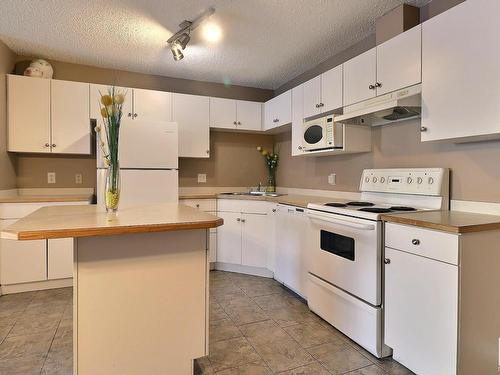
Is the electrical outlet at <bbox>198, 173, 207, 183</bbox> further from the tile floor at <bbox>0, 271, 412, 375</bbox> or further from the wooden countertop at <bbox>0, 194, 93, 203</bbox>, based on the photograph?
the tile floor at <bbox>0, 271, 412, 375</bbox>

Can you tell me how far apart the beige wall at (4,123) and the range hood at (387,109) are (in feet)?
10.1

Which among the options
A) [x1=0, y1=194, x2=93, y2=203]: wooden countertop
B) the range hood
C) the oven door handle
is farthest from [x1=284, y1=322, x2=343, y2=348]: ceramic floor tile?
[x1=0, y1=194, x2=93, y2=203]: wooden countertop

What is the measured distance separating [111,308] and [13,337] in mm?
1259

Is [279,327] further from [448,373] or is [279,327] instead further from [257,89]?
[257,89]

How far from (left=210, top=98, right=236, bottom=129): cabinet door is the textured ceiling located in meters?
0.38

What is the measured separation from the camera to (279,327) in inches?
87.4

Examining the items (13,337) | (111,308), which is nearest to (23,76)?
(13,337)

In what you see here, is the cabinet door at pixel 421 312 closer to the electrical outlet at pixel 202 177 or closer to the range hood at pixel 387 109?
the range hood at pixel 387 109

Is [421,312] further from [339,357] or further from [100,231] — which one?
[100,231]

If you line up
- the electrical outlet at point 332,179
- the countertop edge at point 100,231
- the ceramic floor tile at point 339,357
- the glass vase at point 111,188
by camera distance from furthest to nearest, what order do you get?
the electrical outlet at point 332,179 < the ceramic floor tile at point 339,357 < the glass vase at point 111,188 < the countertop edge at point 100,231

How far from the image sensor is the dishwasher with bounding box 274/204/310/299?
2.64m

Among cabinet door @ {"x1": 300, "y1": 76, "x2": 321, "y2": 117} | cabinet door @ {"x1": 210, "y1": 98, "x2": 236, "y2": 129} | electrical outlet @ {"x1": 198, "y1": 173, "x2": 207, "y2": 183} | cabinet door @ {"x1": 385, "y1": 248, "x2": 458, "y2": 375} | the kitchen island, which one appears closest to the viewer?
the kitchen island

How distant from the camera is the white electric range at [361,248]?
1.84m

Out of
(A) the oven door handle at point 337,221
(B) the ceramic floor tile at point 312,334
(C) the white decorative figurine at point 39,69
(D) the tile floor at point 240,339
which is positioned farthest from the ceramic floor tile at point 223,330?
(C) the white decorative figurine at point 39,69
